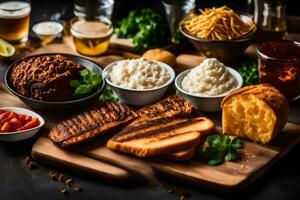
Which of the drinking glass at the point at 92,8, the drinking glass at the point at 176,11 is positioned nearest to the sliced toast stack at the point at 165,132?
the drinking glass at the point at 176,11

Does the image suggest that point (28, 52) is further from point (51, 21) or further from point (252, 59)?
point (252, 59)

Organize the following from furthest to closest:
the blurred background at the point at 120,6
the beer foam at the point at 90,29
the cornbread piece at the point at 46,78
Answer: the blurred background at the point at 120,6
the beer foam at the point at 90,29
the cornbread piece at the point at 46,78

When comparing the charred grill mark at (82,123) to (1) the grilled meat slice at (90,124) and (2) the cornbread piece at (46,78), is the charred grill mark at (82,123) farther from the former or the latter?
(2) the cornbread piece at (46,78)

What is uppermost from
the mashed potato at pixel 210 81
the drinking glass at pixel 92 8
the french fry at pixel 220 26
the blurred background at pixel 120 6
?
the french fry at pixel 220 26

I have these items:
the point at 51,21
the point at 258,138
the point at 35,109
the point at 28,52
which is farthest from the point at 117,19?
the point at 258,138

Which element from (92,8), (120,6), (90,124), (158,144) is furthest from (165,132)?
(120,6)

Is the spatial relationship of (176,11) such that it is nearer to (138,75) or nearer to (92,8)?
(92,8)

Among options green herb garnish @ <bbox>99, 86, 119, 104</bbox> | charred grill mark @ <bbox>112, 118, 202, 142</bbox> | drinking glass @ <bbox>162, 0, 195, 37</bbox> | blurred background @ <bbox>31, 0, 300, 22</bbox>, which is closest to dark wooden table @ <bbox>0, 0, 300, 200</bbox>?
charred grill mark @ <bbox>112, 118, 202, 142</bbox>
